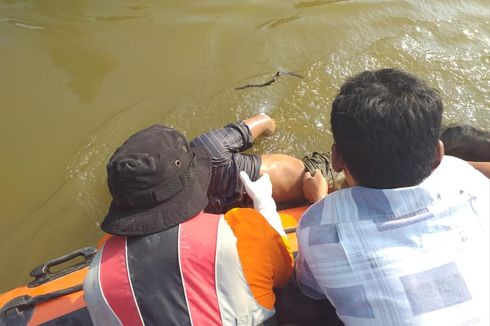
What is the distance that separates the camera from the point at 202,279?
138 cm

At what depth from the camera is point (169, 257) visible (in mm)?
1373

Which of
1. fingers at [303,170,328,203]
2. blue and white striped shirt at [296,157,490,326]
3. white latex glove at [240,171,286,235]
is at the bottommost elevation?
fingers at [303,170,328,203]

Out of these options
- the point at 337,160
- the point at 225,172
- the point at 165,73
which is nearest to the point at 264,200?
the point at 225,172

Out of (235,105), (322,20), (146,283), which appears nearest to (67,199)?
(235,105)

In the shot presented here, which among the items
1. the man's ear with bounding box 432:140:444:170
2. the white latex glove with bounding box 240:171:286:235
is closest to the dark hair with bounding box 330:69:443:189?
the man's ear with bounding box 432:140:444:170

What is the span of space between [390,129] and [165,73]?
2.31 m

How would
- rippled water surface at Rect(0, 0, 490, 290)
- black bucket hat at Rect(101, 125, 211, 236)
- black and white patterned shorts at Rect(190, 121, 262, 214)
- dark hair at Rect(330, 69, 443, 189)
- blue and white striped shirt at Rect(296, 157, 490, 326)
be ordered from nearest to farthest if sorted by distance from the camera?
blue and white striped shirt at Rect(296, 157, 490, 326), dark hair at Rect(330, 69, 443, 189), black bucket hat at Rect(101, 125, 211, 236), black and white patterned shorts at Rect(190, 121, 262, 214), rippled water surface at Rect(0, 0, 490, 290)

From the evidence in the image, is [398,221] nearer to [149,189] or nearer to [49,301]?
[149,189]

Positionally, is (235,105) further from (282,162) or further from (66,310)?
(66,310)

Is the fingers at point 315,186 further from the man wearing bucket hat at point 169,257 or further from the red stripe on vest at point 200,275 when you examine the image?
the red stripe on vest at point 200,275

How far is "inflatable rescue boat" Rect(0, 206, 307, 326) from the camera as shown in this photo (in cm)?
180

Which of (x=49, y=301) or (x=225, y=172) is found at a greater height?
(x=225, y=172)

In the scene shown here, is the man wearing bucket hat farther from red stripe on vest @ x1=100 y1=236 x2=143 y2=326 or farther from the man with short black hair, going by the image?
the man with short black hair

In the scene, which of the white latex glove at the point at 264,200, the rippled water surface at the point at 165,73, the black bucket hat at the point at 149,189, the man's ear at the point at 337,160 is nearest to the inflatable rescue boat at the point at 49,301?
the white latex glove at the point at 264,200
